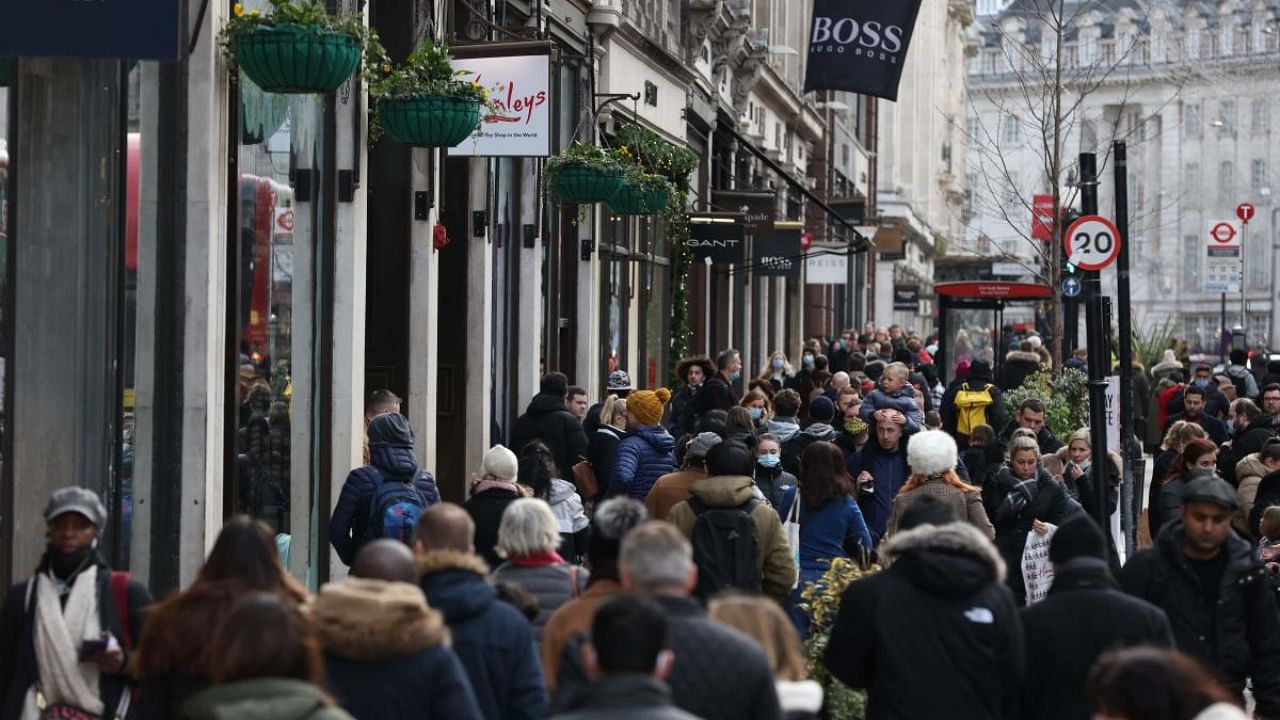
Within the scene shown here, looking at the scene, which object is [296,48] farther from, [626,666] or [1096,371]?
[1096,371]

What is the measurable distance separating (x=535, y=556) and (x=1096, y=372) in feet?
22.5

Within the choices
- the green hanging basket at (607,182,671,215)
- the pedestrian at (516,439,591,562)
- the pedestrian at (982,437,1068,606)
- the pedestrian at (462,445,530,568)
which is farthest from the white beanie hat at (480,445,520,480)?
the green hanging basket at (607,182,671,215)

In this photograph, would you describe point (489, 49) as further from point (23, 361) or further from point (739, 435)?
point (23, 361)

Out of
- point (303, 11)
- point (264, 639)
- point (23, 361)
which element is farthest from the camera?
point (303, 11)

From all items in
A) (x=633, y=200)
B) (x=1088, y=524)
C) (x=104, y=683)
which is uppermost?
A: (x=633, y=200)

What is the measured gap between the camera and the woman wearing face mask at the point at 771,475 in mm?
11898

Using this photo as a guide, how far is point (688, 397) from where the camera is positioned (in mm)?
19859

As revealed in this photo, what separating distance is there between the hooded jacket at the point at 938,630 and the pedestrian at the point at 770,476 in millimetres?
4518

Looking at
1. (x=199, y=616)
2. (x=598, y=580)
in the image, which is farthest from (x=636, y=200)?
(x=199, y=616)

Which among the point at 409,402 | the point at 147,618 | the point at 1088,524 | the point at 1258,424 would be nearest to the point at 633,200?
the point at 409,402

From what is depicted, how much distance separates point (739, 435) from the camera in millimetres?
13383

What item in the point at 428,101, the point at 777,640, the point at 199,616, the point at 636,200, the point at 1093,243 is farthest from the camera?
the point at 636,200

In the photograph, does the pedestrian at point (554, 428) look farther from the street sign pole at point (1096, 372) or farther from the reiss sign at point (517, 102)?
the street sign pole at point (1096, 372)

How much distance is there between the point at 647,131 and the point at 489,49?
785 centimetres
